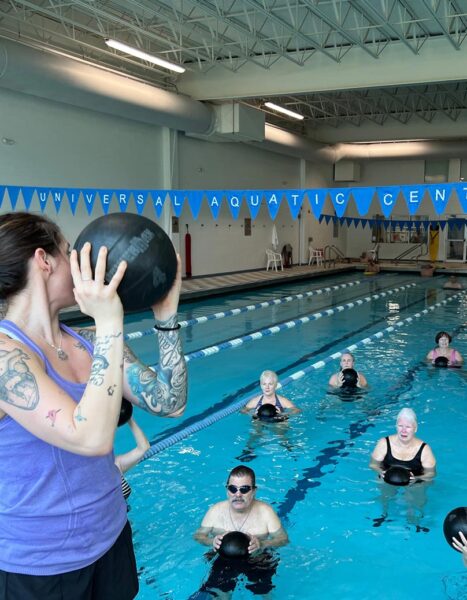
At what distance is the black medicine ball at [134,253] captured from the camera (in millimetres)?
1398

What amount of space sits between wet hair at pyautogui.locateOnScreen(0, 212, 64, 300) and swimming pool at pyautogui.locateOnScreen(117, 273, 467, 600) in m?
2.90

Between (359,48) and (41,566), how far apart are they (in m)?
14.6

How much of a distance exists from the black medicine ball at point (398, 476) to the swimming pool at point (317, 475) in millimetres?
125

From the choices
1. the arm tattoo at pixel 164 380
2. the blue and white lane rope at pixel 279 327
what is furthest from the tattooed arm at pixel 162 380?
the blue and white lane rope at pixel 279 327

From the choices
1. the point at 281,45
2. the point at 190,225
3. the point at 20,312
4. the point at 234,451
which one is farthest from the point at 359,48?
the point at 20,312

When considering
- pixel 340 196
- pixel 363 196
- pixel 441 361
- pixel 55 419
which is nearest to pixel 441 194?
pixel 363 196

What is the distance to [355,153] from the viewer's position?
25.8 metres

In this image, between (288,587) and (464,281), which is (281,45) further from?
(288,587)

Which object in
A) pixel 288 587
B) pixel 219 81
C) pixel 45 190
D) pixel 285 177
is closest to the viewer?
pixel 288 587

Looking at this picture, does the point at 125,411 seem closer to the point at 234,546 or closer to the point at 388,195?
the point at 234,546

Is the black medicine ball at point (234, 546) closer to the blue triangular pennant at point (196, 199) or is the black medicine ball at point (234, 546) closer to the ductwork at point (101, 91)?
the blue triangular pennant at point (196, 199)

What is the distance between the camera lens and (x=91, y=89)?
40.8 ft

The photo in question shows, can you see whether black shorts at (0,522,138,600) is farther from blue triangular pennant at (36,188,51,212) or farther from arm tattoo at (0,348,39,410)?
blue triangular pennant at (36,188,51,212)

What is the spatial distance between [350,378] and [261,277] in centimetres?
1225
